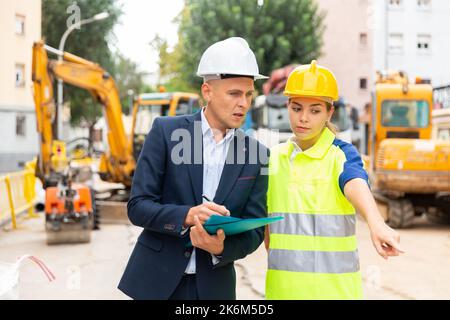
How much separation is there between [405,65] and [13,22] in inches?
800

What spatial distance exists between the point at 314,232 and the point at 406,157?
10087 millimetres

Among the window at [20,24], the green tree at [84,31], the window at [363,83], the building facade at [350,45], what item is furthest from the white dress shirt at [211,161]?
the window at [363,83]

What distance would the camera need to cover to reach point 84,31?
35031 millimetres

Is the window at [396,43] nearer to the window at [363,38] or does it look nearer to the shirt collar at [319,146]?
the window at [363,38]

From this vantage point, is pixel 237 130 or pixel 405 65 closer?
pixel 237 130

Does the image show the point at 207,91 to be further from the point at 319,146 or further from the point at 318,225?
the point at 318,225

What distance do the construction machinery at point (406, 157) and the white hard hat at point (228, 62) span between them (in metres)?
10.2

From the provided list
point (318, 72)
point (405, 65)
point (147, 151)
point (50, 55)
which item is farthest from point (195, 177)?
point (405, 65)

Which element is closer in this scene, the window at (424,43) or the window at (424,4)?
the window at (424,43)

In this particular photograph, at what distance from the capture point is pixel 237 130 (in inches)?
115

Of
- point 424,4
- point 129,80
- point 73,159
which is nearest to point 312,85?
point 73,159

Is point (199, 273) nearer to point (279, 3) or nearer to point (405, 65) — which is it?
point (279, 3)

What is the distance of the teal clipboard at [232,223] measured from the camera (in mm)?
2456

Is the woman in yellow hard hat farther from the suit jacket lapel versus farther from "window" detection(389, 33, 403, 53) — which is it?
"window" detection(389, 33, 403, 53)
